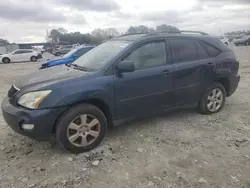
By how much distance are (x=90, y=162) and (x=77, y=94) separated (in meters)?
0.93

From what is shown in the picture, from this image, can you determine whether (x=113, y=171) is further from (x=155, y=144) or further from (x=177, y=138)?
(x=177, y=138)

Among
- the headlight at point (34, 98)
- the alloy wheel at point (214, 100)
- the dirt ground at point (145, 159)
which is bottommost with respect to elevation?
the dirt ground at point (145, 159)

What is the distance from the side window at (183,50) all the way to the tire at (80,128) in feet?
5.77

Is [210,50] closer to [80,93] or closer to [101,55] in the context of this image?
[101,55]

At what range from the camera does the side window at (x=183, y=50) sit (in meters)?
4.49

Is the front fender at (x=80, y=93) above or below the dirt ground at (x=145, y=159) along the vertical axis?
above

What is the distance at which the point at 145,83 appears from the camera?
4.06 m

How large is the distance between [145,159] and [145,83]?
48.3 inches

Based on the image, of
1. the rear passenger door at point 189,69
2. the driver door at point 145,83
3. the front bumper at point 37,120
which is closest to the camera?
the front bumper at point 37,120

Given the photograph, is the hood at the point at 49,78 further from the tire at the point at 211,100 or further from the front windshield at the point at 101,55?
the tire at the point at 211,100

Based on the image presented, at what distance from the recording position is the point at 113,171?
3178 mm

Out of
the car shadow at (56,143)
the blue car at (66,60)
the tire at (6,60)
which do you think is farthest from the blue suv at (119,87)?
the tire at (6,60)

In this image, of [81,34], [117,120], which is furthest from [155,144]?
[81,34]

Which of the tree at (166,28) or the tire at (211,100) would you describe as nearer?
the tire at (211,100)
